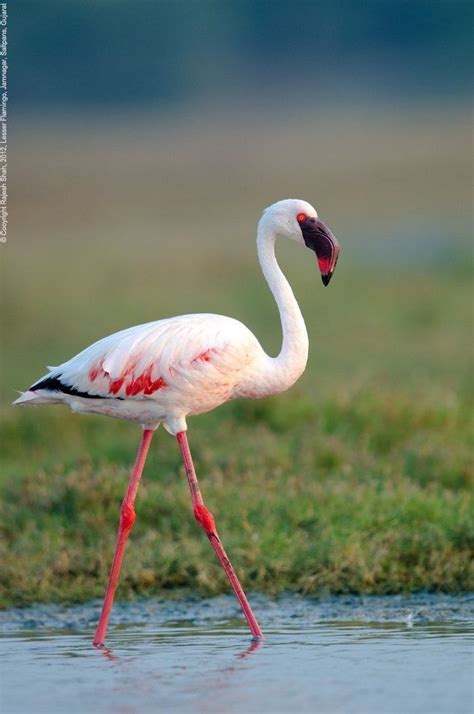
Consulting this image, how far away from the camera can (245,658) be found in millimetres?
6270

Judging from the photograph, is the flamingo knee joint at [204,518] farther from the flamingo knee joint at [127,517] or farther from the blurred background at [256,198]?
the blurred background at [256,198]

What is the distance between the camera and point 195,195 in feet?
136

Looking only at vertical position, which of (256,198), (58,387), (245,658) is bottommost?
(245,658)

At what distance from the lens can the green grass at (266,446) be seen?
750 cm

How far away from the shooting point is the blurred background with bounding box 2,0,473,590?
10.0 metres

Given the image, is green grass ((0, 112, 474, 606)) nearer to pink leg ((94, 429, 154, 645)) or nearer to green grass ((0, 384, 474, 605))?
green grass ((0, 384, 474, 605))

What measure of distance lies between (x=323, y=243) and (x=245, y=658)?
5.63 ft

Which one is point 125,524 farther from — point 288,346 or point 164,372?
point 288,346

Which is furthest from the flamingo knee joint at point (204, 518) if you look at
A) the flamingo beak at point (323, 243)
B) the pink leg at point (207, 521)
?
the flamingo beak at point (323, 243)

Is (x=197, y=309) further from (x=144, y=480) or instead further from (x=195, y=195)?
(x=195, y=195)

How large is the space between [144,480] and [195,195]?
3314 cm

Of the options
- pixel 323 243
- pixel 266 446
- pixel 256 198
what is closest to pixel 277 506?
pixel 266 446

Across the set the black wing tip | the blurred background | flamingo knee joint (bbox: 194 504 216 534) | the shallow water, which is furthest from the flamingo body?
the blurred background

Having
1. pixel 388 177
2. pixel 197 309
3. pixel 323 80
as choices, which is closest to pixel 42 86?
pixel 323 80
